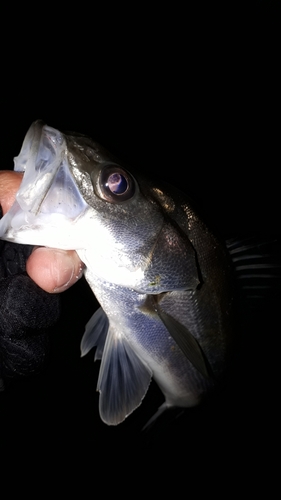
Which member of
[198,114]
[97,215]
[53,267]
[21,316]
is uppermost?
[198,114]

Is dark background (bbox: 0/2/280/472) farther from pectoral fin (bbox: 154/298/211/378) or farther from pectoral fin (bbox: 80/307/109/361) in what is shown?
pectoral fin (bbox: 154/298/211/378)

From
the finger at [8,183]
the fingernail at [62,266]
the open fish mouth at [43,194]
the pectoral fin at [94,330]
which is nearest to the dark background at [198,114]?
the pectoral fin at [94,330]

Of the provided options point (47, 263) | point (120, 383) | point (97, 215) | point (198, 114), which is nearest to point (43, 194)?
point (97, 215)

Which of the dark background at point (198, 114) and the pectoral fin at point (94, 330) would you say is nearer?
the pectoral fin at point (94, 330)

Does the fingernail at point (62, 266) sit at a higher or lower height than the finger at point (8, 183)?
lower

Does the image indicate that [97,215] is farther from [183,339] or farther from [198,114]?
[198,114]

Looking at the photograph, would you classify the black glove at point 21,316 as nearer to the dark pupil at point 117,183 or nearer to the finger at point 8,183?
the finger at point 8,183

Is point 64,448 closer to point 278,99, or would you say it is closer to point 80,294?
point 80,294
